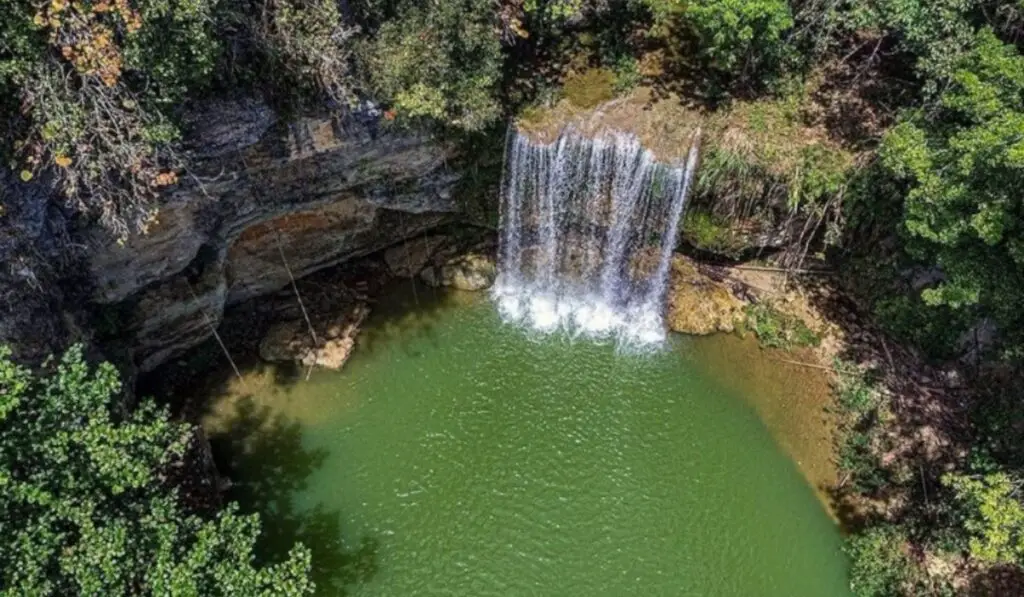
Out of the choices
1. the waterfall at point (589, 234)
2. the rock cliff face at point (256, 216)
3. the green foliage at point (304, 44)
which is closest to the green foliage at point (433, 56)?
the green foliage at point (304, 44)

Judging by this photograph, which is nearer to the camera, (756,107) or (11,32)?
(11,32)

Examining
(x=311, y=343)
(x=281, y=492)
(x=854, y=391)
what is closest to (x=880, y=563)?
(x=854, y=391)

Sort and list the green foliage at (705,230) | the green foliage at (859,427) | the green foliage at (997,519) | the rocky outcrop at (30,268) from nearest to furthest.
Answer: the rocky outcrop at (30,268) → the green foliage at (997,519) → the green foliage at (859,427) → the green foliage at (705,230)

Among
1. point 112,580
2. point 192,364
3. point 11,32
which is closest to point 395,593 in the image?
point 112,580

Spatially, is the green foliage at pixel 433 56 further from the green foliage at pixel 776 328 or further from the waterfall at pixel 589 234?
the green foliage at pixel 776 328

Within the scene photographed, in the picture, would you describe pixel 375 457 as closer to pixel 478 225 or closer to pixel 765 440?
pixel 478 225

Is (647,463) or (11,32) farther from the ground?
(11,32)
